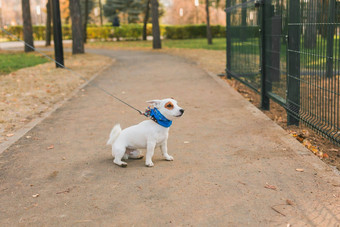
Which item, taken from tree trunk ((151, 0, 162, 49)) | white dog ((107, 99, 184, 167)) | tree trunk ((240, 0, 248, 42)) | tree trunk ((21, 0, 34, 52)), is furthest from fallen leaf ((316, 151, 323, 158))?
tree trunk ((21, 0, 34, 52))

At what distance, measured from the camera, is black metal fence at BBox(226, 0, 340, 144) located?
5578 mm

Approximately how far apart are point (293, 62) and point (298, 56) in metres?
0.19

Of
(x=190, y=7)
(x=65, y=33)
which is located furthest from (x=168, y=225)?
(x=190, y=7)

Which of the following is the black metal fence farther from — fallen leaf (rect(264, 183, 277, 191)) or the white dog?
the white dog

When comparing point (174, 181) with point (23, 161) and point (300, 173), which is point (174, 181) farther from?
point (23, 161)

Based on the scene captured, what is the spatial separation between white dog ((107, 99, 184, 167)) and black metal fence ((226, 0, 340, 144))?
1.94 metres

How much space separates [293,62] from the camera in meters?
6.73

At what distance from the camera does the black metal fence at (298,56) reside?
18.3ft

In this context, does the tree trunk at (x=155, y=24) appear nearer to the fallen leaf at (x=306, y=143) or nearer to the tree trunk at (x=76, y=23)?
the tree trunk at (x=76, y=23)

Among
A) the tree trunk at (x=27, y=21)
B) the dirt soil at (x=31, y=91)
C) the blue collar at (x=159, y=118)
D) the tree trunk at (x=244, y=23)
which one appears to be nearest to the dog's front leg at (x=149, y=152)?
the blue collar at (x=159, y=118)

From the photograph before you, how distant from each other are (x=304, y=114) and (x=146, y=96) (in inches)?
177

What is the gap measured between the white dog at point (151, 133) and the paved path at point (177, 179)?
0.19 meters

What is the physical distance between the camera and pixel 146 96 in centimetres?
1030

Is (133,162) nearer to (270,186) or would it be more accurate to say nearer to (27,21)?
(270,186)
